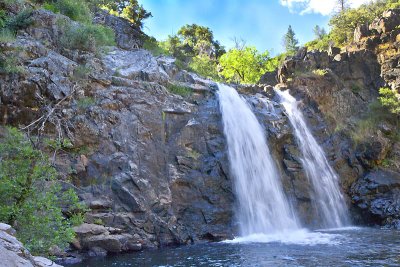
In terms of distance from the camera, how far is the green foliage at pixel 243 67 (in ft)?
138

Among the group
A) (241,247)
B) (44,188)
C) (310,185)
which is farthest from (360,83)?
(44,188)

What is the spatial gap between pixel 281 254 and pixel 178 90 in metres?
10.4

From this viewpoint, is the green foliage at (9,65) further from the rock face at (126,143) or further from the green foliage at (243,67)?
the green foliage at (243,67)

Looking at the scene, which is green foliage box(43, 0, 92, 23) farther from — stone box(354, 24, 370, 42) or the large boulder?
stone box(354, 24, 370, 42)

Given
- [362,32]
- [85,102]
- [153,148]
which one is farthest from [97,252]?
[362,32]

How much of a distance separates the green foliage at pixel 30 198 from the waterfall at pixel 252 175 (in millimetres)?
9761

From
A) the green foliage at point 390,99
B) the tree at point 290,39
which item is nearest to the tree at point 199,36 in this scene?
the tree at point 290,39

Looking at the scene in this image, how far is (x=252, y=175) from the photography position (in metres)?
18.2

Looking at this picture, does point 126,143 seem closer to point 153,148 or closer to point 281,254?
point 153,148

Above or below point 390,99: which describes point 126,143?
below

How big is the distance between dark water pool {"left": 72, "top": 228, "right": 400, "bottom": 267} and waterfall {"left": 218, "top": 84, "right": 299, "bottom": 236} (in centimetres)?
175

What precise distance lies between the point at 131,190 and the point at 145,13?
28558mm

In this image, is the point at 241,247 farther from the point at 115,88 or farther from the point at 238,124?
the point at 115,88

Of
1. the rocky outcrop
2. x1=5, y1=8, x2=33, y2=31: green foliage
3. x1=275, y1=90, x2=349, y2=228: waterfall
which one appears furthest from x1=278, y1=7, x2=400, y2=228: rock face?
the rocky outcrop
